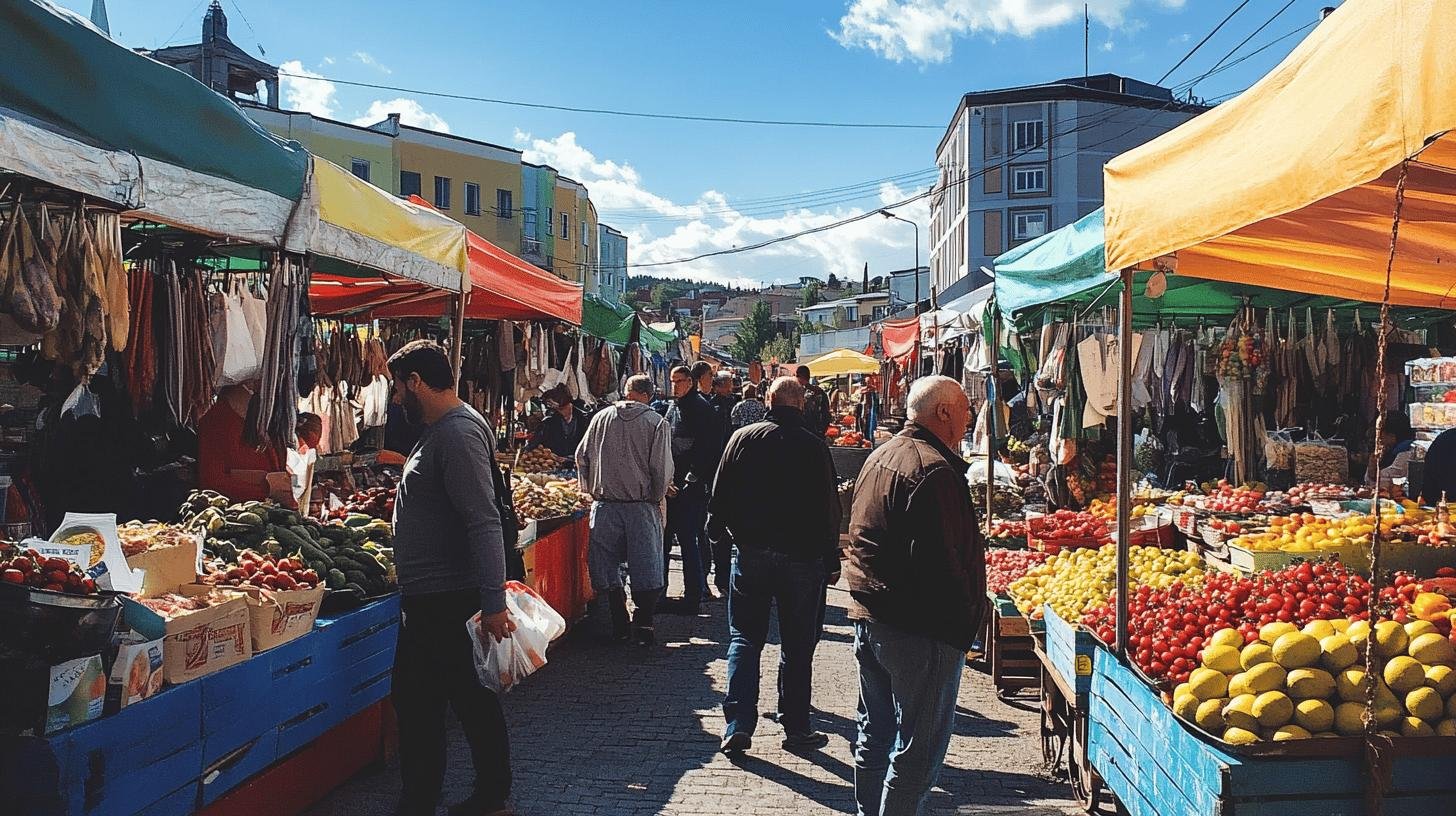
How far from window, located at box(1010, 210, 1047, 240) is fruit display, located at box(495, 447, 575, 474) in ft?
151

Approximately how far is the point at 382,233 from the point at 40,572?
107 inches

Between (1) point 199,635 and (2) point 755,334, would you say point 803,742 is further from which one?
(2) point 755,334

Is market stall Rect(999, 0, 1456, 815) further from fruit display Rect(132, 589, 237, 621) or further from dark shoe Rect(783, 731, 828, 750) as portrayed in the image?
fruit display Rect(132, 589, 237, 621)

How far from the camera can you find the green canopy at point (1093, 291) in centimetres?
661

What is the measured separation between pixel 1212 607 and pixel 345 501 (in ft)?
19.8

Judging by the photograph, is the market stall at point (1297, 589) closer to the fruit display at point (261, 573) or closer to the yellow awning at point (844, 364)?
the fruit display at point (261, 573)

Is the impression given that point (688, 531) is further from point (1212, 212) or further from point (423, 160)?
point (423, 160)

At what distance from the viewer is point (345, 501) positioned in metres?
7.91

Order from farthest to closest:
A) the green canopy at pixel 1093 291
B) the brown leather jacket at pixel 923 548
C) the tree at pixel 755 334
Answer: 1. the tree at pixel 755 334
2. the green canopy at pixel 1093 291
3. the brown leather jacket at pixel 923 548

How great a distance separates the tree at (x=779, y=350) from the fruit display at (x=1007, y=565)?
172 ft

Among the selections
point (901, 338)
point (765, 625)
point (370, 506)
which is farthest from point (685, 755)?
point (901, 338)

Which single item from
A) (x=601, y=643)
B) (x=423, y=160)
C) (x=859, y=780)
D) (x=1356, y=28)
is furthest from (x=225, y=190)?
(x=423, y=160)

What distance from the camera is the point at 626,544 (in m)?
8.03

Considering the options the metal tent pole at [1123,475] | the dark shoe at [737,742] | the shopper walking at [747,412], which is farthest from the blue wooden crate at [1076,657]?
the shopper walking at [747,412]
